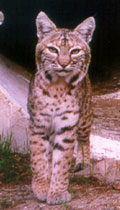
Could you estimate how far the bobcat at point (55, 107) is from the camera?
151 inches

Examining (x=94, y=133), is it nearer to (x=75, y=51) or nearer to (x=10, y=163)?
(x=10, y=163)

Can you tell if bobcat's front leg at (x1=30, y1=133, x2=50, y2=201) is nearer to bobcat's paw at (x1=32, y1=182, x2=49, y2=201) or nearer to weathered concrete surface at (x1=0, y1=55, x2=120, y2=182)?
bobcat's paw at (x1=32, y1=182, x2=49, y2=201)

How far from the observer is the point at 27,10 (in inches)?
412

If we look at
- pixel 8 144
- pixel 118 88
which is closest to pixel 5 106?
pixel 8 144

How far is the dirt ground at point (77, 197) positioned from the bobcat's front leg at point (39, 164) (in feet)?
0.33

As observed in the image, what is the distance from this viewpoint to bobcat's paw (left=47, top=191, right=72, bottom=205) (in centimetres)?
392

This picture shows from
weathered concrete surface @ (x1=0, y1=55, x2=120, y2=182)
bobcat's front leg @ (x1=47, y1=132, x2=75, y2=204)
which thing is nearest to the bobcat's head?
bobcat's front leg @ (x1=47, y1=132, x2=75, y2=204)

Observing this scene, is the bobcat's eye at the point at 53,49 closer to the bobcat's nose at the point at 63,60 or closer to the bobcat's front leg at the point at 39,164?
the bobcat's nose at the point at 63,60

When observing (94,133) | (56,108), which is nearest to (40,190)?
(56,108)

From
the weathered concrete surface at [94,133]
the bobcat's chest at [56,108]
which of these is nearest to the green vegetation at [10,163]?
the weathered concrete surface at [94,133]

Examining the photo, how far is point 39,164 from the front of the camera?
3.97 m

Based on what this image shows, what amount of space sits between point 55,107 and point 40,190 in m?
0.73

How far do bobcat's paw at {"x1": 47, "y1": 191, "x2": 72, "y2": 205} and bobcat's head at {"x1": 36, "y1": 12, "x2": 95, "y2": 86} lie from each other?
3.05ft

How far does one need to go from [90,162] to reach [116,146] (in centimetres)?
44
